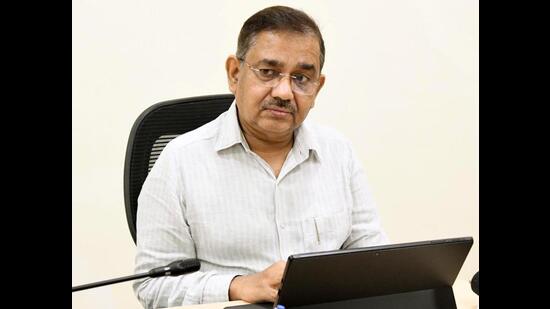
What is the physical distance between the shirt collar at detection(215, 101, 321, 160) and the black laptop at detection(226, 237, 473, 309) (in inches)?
22.3

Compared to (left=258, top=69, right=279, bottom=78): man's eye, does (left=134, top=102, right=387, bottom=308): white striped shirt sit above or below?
below

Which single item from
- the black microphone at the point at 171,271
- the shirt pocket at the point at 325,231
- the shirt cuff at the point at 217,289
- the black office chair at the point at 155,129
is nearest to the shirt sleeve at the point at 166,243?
the shirt cuff at the point at 217,289

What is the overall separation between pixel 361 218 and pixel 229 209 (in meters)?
0.36

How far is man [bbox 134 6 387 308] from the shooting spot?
162 centimetres

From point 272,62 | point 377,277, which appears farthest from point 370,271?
point 272,62

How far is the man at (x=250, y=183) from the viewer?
5.30 feet

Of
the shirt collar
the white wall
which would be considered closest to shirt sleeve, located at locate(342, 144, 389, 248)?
the shirt collar

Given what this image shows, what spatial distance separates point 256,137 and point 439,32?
1536 millimetres

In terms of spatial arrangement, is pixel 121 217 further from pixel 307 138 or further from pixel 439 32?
pixel 439 32

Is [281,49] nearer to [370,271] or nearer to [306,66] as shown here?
Result: [306,66]

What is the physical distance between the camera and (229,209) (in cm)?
166

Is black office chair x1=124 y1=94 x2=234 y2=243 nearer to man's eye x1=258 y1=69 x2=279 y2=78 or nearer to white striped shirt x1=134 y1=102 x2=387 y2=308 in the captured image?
white striped shirt x1=134 y1=102 x2=387 y2=308
